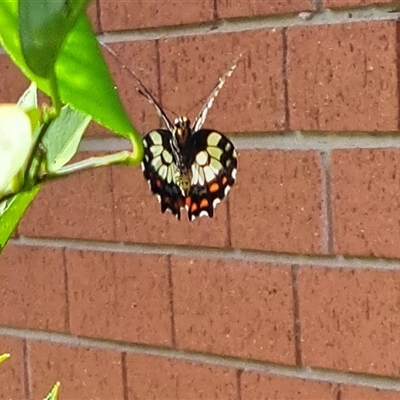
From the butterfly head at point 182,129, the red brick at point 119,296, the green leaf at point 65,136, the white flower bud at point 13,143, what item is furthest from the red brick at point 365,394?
the white flower bud at point 13,143

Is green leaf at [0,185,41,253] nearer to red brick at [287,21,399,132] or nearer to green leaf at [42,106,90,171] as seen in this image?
green leaf at [42,106,90,171]

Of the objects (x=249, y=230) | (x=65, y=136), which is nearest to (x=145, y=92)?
(x=249, y=230)

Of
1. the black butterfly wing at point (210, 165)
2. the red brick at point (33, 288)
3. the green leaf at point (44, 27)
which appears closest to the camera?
the green leaf at point (44, 27)

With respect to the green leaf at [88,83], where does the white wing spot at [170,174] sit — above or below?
below

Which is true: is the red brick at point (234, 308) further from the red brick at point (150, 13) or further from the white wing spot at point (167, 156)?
the red brick at point (150, 13)

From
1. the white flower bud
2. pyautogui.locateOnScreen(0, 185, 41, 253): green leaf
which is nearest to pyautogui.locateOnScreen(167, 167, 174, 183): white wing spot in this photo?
pyautogui.locateOnScreen(0, 185, 41, 253): green leaf

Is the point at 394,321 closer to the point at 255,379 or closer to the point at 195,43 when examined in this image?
the point at 255,379

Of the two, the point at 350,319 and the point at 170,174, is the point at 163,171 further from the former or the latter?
the point at 350,319
